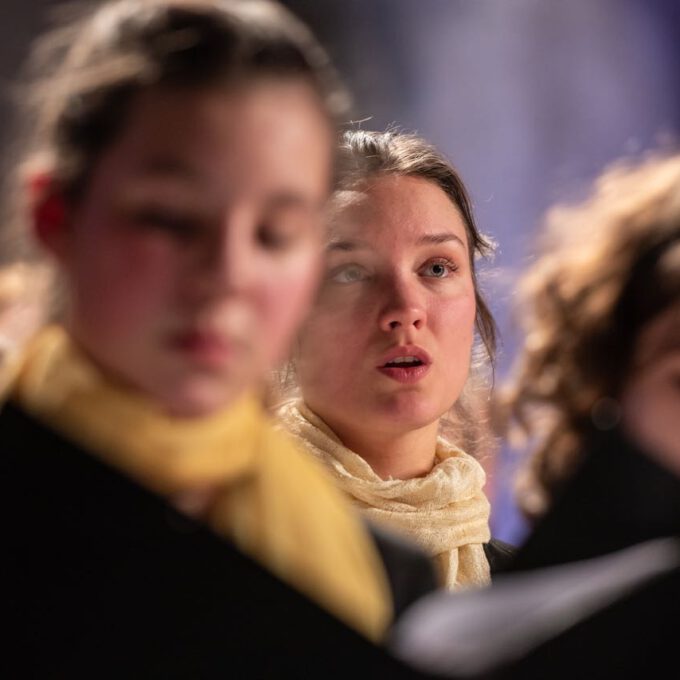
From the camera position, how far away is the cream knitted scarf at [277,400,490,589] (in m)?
0.92

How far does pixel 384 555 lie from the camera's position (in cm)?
76

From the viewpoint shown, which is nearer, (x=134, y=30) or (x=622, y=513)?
(x=134, y=30)

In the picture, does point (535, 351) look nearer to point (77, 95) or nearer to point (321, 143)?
point (321, 143)

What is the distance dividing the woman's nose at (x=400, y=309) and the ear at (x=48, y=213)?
0.31 metres

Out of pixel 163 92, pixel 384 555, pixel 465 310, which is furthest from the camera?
pixel 465 310

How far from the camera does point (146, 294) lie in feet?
2.18

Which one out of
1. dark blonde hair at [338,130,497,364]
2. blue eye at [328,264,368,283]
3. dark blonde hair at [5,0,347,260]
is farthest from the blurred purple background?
dark blonde hair at [5,0,347,260]

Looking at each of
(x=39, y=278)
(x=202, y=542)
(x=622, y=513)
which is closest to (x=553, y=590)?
(x=622, y=513)

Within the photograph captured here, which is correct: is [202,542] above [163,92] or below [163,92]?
below

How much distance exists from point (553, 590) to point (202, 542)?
0.76 ft

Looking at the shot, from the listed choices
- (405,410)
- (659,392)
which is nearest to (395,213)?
(405,410)

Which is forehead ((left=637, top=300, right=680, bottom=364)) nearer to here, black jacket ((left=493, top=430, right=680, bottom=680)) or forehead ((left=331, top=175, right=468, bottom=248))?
black jacket ((left=493, top=430, right=680, bottom=680))

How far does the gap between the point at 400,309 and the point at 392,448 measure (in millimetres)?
118

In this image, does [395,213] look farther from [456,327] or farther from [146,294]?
[146,294]
